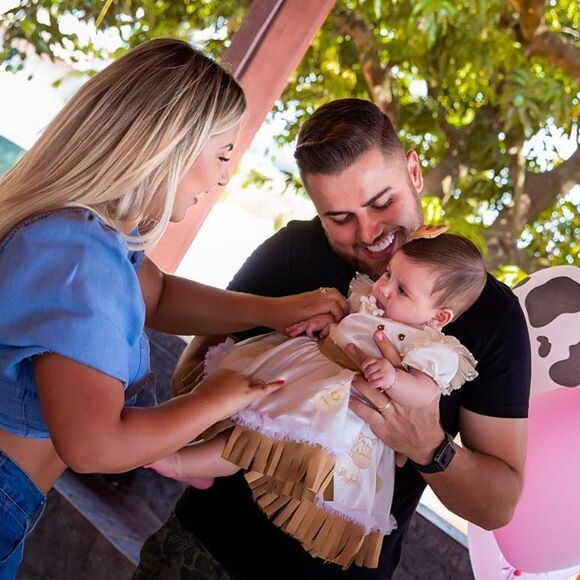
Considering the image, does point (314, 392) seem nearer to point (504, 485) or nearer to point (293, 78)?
point (504, 485)

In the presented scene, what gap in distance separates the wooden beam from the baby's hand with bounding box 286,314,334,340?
1.81 m

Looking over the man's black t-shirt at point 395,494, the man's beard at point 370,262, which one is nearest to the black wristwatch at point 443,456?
the man's black t-shirt at point 395,494

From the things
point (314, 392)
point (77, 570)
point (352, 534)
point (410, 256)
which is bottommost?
point (77, 570)

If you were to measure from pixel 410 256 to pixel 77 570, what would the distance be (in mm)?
2119

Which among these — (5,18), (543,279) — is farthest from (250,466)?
(5,18)

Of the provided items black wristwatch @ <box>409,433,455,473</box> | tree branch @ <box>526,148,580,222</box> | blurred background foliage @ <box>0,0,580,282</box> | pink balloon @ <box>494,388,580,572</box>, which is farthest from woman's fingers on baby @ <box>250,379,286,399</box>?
tree branch @ <box>526,148,580,222</box>

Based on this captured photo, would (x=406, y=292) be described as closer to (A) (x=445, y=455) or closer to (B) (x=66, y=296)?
(A) (x=445, y=455)

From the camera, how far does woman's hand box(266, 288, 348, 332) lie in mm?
1725

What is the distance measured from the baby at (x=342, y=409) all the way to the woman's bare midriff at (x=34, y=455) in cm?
23

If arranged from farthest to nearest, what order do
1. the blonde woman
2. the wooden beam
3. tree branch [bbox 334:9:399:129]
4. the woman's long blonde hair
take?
1. tree branch [bbox 334:9:399:129]
2. the wooden beam
3. the woman's long blonde hair
4. the blonde woman

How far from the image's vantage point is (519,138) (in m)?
5.36

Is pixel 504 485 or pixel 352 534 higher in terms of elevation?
pixel 504 485

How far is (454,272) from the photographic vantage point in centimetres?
168

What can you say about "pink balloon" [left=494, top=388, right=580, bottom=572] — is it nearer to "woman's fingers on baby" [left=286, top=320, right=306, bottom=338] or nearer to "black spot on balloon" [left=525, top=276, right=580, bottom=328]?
"black spot on balloon" [left=525, top=276, right=580, bottom=328]
